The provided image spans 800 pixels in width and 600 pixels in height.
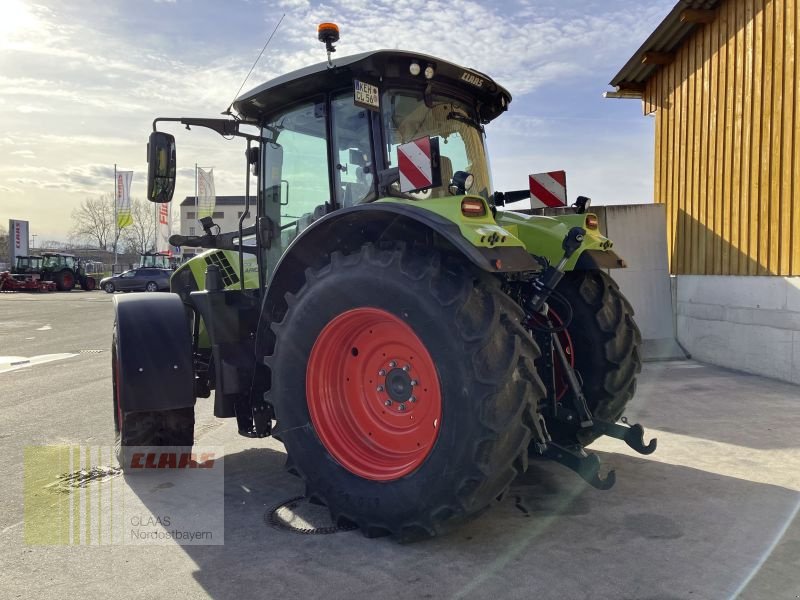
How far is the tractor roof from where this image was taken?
365cm

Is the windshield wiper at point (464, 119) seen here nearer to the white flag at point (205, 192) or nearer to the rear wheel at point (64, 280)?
the white flag at point (205, 192)

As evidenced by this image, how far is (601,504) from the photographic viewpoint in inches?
Result: 147

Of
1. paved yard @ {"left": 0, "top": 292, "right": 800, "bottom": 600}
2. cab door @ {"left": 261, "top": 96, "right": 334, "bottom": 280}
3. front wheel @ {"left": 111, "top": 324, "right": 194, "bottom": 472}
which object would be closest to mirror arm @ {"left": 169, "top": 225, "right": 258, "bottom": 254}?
cab door @ {"left": 261, "top": 96, "right": 334, "bottom": 280}

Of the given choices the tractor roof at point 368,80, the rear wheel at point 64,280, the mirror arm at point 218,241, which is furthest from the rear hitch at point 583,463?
the rear wheel at point 64,280

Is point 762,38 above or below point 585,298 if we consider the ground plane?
above

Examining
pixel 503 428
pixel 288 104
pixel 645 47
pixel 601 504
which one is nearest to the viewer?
pixel 503 428

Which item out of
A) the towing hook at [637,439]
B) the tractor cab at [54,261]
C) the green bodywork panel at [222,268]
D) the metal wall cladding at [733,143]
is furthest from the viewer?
the tractor cab at [54,261]

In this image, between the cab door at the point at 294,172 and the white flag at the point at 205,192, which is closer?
the cab door at the point at 294,172

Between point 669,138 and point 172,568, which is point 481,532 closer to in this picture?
point 172,568

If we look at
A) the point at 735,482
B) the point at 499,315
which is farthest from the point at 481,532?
the point at 735,482

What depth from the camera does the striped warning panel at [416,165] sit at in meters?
3.21

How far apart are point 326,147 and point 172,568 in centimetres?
247

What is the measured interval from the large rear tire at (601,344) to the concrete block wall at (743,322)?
426 cm

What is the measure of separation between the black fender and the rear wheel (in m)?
37.4
